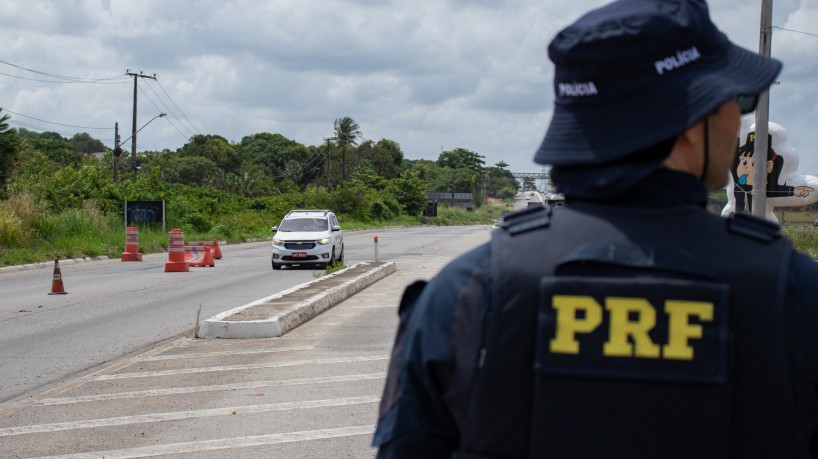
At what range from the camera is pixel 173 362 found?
9.12 m

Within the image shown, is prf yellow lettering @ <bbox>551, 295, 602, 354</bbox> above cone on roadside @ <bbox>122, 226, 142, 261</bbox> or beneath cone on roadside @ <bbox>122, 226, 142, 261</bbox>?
above

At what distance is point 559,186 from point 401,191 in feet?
302

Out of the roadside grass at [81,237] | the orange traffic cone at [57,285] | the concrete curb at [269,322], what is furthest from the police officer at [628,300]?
the roadside grass at [81,237]

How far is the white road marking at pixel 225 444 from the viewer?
18.9 ft

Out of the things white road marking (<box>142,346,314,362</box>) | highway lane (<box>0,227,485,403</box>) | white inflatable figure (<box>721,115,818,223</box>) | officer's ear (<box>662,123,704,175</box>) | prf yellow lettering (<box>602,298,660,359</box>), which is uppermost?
Result: white inflatable figure (<box>721,115,818,223</box>)

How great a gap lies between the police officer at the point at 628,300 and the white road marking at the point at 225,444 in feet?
14.8

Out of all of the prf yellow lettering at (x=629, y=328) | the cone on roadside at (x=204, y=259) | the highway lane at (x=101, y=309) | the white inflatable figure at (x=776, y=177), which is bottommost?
the highway lane at (x=101, y=309)

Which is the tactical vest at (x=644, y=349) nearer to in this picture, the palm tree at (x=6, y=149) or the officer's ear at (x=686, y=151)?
the officer's ear at (x=686, y=151)

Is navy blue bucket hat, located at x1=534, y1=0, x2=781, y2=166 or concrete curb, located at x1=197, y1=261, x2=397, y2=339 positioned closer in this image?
navy blue bucket hat, located at x1=534, y1=0, x2=781, y2=166

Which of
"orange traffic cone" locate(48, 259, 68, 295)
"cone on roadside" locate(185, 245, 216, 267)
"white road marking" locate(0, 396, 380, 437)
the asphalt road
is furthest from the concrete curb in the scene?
"cone on roadside" locate(185, 245, 216, 267)

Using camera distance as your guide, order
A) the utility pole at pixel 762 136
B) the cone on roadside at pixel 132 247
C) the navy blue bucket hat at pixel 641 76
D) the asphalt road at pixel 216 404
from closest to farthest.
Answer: the navy blue bucket hat at pixel 641 76 < the asphalt road at pixel 216 404 < the utility pole at pixel 762 136 < the cone on roadside at pixel 132 247

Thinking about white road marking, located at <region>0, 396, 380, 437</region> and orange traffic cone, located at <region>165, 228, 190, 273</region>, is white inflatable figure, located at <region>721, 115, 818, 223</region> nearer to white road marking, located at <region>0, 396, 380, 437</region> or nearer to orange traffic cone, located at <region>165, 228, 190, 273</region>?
orange traffic cone, located at <region>165, 228, 190, 273</region>

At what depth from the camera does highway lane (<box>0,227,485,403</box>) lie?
970 cm

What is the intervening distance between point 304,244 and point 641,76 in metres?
22.9
